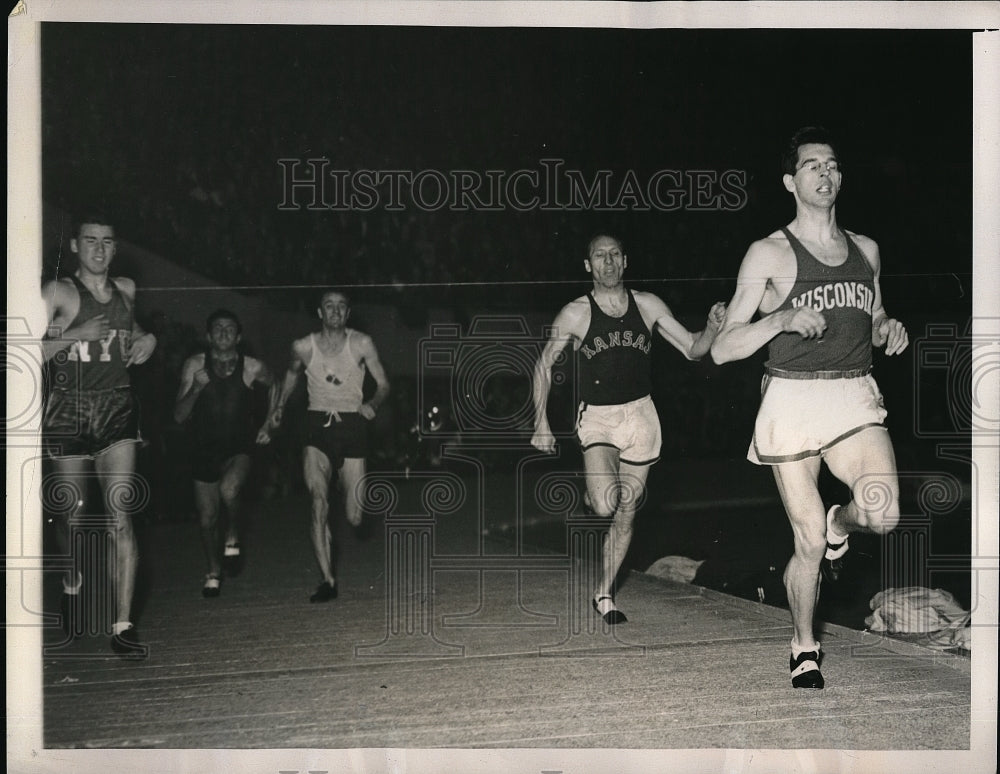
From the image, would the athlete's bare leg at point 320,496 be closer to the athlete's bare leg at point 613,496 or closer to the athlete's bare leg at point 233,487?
the athlete's bare leg at point 233,487

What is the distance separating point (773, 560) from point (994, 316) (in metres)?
1.07

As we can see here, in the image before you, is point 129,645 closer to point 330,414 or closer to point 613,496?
point 330,414

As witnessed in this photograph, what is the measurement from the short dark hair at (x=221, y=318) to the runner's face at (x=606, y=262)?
45.1 inches

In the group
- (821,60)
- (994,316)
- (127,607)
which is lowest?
(127,607)

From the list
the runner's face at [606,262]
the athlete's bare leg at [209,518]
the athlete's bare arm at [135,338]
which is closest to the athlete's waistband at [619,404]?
the runner's face at [606,262]

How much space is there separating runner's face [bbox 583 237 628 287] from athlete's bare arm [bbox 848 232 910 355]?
776 millimetres

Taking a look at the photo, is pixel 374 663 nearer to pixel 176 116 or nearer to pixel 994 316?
pixel 176 116

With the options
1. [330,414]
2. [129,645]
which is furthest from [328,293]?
[129,645]

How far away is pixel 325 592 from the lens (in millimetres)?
3449

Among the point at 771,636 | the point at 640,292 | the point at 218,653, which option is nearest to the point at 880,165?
the point at 640,292

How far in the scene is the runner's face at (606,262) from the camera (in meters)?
3.44

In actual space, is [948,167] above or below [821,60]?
below

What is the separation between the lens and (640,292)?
11.4ft

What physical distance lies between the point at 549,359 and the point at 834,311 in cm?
94
